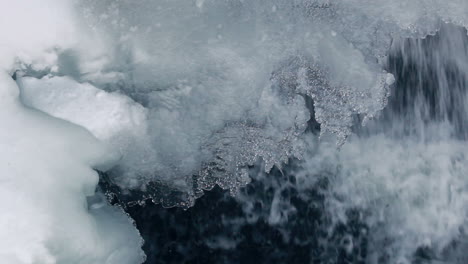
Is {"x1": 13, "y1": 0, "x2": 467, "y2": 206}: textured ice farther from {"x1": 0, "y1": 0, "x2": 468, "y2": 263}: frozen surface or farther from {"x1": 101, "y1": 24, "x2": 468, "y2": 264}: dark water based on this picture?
{"x1": 101, "y1": 24, "x2": 468, "y2": 264}: dark water

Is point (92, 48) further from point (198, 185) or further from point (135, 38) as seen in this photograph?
point (198, 185)

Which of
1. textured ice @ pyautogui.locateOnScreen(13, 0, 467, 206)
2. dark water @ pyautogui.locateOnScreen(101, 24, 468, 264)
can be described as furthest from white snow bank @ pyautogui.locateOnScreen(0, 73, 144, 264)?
dark water @ pyautogui.locateOnScreen(101, 24, 468, 264)

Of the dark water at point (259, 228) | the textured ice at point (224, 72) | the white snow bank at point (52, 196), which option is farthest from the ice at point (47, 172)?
the dark water at point (259, 228)

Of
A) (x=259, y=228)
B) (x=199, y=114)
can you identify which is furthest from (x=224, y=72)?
(x=259, y=228)

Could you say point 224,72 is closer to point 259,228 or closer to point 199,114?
point 199,114

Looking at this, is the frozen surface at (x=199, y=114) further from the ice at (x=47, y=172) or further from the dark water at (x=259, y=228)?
the dark water at (x=259, y=228)

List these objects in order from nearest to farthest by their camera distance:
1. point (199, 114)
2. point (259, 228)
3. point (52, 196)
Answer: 1. point (52, 196)
2. point (199, 114)
3. point (259, 228)

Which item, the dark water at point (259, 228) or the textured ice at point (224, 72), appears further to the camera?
the dark water at point (259, 228)

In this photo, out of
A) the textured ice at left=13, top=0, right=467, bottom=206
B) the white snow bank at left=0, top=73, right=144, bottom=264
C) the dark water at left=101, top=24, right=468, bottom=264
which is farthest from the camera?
the dark water at left=101, top=24, right=468, bottom=264

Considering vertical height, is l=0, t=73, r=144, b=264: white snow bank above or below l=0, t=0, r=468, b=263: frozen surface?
below

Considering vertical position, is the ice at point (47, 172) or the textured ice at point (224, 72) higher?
the textured ice at point (224, 72)

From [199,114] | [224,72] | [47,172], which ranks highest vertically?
[224,72]
